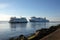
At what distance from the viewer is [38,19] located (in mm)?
29109

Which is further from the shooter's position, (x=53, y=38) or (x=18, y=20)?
(x=18, y=20)

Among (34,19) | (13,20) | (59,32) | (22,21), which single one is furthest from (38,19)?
(59,32)

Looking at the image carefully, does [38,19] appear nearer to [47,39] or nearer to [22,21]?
[22,21]

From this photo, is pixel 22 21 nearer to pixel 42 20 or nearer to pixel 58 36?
pixel 42 20

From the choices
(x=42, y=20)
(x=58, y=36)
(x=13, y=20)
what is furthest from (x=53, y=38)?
(x=42, y=20)

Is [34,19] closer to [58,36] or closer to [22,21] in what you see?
[22,21]

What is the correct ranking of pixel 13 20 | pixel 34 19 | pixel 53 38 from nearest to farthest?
pixel 53 38 → pixel 13 20 → pixel 34 19

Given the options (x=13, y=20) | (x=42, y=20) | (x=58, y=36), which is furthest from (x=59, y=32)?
(x=42, y=20)

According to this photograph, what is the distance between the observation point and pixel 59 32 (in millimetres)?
1229

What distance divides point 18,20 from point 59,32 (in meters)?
26.6

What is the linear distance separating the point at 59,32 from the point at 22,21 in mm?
27406

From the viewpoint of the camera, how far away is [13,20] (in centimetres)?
2722

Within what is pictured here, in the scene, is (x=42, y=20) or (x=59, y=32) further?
(x=42, y=20)

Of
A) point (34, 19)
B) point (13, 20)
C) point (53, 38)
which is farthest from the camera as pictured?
point (34, 19)
